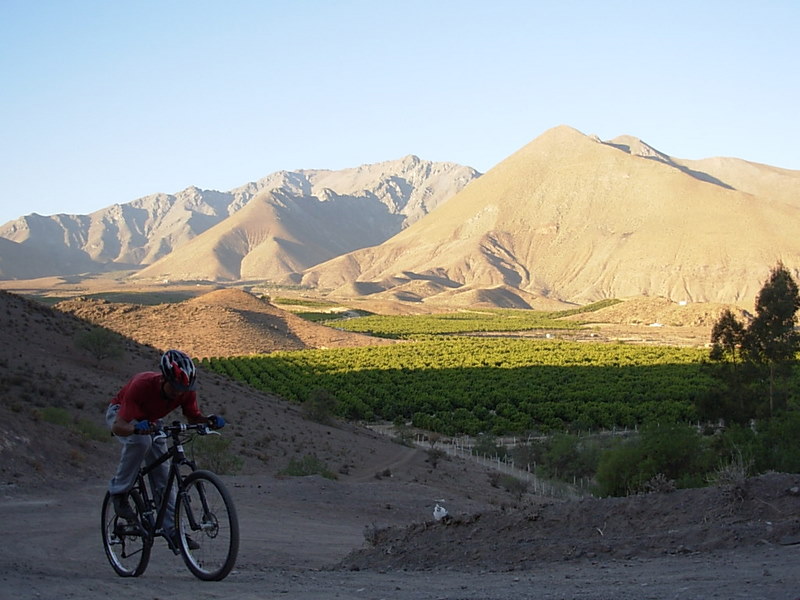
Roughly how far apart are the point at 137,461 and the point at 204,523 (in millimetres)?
894

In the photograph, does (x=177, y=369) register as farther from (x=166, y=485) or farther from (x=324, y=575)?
(x=324, y=575)

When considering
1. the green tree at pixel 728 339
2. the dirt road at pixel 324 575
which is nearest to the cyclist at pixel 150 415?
the dirt road at pixel 324 575

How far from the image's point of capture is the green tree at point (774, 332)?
3203 cm

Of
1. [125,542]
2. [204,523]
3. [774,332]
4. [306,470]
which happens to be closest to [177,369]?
[204,523]

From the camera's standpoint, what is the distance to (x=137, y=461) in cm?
726

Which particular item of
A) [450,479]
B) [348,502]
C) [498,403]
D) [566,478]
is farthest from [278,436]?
[498,403]

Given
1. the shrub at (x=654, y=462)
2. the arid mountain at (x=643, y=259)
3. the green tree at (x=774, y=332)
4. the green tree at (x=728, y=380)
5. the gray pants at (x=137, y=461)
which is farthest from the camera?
the arid mountain at (x=643, y=259)

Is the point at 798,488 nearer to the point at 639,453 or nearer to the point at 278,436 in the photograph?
the point at 639,453

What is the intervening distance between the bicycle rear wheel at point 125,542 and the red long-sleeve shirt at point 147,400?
2.94ft

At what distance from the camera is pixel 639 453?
18.6m

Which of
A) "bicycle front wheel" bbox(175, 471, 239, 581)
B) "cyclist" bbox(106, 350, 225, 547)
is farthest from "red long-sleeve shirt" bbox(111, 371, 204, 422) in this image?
"bicycle front wheel" bbox(175, 471, 239, 581)

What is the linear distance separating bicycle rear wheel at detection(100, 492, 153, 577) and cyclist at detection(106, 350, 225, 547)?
116mm

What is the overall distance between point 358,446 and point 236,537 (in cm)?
2287

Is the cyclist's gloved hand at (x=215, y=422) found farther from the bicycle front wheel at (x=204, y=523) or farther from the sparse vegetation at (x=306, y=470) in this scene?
the sparse vegetation at (x=306, y=470)
